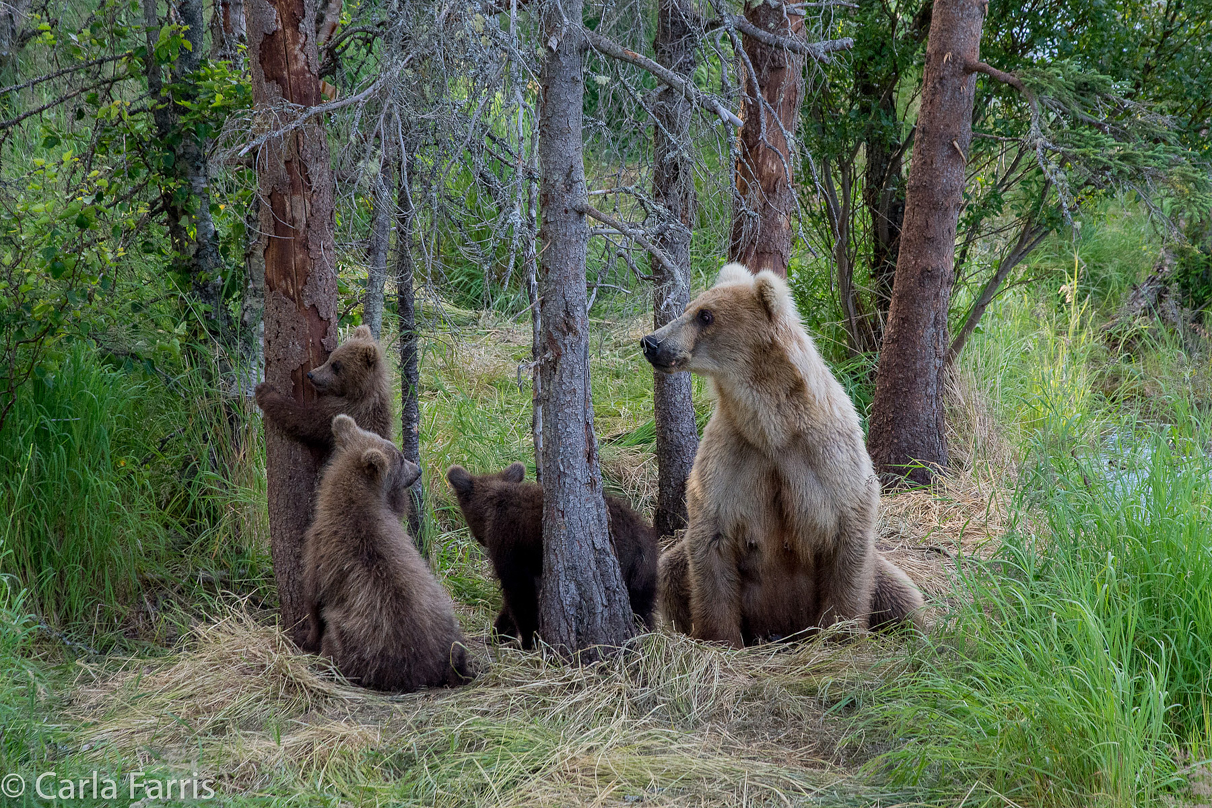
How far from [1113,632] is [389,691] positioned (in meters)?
3.02

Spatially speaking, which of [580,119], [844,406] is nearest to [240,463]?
[580,119]

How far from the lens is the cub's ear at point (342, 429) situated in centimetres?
470

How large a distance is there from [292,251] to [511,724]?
249 cm

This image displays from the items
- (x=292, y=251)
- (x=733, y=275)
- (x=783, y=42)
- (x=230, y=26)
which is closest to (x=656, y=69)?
(x=783, y=42)

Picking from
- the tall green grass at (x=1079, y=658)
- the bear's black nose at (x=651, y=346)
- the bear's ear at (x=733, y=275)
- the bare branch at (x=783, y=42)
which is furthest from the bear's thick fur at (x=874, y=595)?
the bare branch at (x=783, y=42)

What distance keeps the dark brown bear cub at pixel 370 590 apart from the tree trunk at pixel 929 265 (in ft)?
13.3

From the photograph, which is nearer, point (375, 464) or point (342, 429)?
point (375, 464)

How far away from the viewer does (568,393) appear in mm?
4332

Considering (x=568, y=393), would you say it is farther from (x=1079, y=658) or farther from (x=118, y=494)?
(x=118, y=494)

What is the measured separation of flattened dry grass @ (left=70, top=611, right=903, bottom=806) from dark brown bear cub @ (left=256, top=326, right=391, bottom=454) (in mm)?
1080

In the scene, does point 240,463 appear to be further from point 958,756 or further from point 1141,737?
point 1141,737

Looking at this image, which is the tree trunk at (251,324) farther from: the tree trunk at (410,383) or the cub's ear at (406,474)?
the cub's ear at (406,474)

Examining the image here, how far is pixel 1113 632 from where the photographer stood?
3.35 m

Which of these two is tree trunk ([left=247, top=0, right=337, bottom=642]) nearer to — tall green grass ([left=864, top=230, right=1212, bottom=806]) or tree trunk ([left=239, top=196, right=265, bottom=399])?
tree trunk ([left=239, top=196, right=265, bottom=399])
